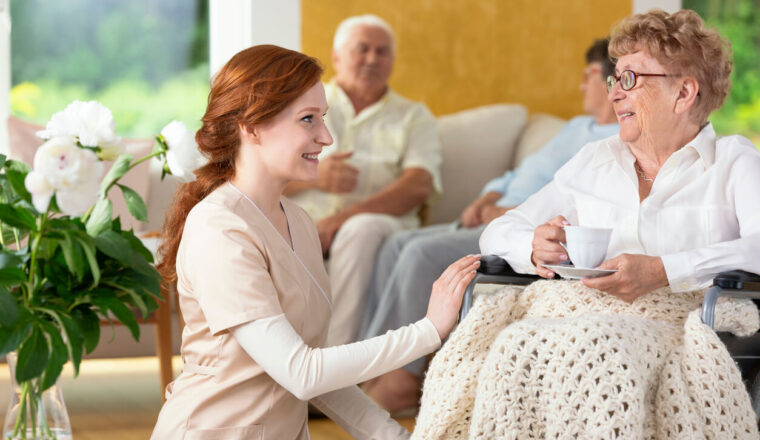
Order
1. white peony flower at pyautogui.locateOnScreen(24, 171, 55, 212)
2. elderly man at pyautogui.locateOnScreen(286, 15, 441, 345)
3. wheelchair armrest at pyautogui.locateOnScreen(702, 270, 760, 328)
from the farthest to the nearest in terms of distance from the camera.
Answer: elderly man at pyautogui.locateOnScreen(286, 15, 441, 345) → wheelchair armrest at pyautogui.locateOnScreen(702, 270, 760, 328) → white peony flower at pyautogui.locateOnScreen(24, 171, 55, 212)

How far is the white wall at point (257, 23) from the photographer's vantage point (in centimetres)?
450

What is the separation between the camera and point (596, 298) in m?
1.85

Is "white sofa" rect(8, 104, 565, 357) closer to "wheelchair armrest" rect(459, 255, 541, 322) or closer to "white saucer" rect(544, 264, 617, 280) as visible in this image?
"wheelchair armrest" rect(459, 255, 541, 322)

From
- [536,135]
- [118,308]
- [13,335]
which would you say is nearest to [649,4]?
[536,135]

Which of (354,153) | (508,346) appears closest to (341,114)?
(354,153)

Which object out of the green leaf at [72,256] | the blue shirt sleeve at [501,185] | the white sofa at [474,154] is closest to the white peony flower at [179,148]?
the green leaf at [72,256]

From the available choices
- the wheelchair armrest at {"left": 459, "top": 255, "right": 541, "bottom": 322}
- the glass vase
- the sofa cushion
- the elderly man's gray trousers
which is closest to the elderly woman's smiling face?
the wheelchair armrest at {"left": 459, "top": 255, "right": 541, "bottom": 322}

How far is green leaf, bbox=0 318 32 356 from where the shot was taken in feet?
3.69

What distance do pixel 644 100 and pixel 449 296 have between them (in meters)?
0.70

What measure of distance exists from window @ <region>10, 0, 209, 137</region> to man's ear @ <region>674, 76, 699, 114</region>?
10.6 feet

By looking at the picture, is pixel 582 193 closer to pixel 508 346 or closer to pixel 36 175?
pixel 508 346

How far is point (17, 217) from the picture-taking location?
1165mm

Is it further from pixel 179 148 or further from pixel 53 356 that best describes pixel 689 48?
pixel 53 356

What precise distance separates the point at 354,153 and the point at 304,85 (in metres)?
2.33
